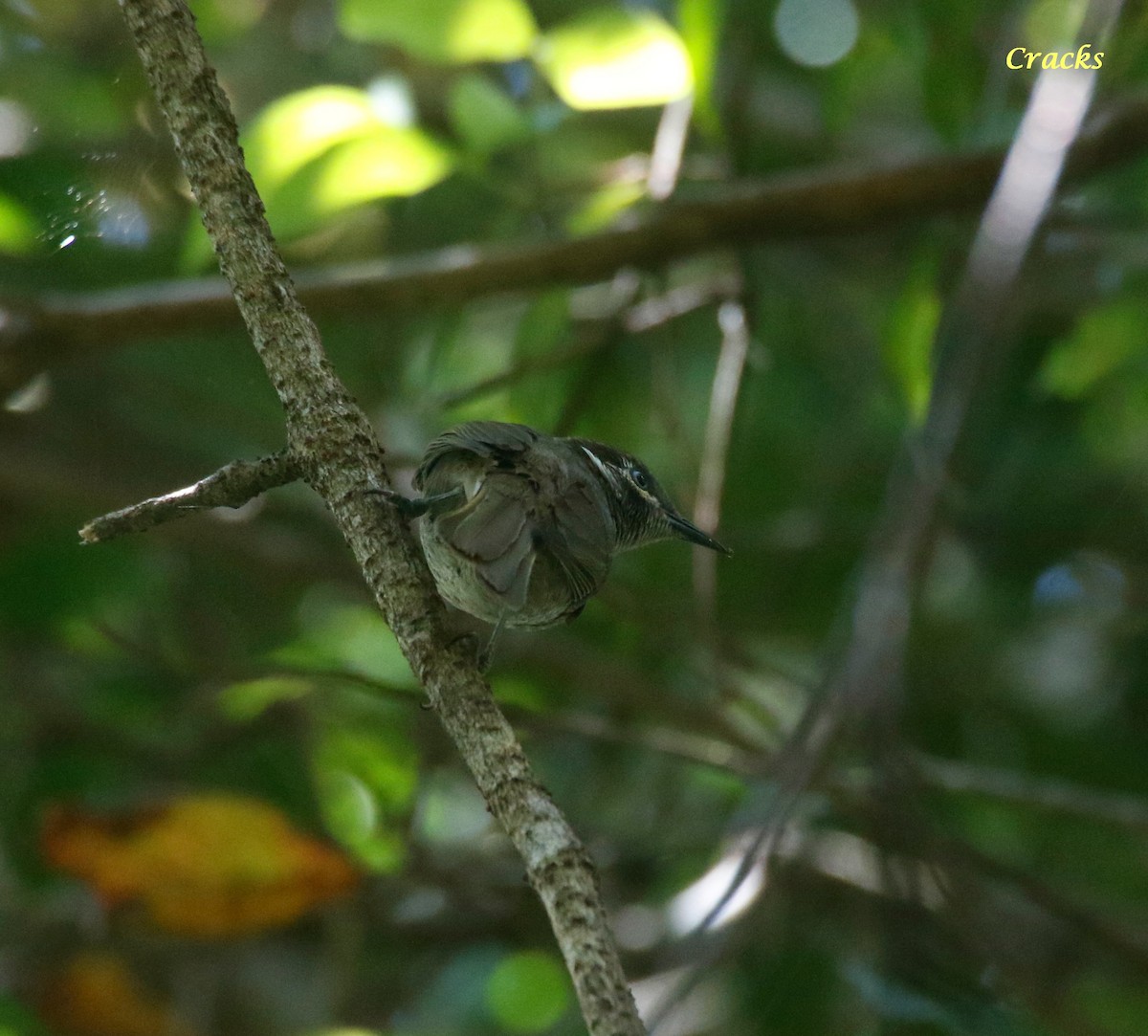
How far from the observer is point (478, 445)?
301cm

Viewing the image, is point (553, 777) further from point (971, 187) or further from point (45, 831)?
point (971, 187)

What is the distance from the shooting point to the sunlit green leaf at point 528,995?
385cm

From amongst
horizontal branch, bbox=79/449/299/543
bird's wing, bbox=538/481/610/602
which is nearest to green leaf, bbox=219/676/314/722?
bird's wing, bbox=538/481/610/602

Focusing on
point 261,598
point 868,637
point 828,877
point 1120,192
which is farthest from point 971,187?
point 261,598

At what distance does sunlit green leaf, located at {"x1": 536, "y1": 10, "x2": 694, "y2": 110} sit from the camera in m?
3.70

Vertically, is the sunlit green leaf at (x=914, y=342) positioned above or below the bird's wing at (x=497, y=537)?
above

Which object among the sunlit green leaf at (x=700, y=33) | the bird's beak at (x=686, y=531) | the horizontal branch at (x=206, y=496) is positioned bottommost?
the horizontal branch at (x=206, y=496)

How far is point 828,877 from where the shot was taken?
4.74m

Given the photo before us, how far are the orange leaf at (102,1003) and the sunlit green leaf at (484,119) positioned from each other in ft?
10.8

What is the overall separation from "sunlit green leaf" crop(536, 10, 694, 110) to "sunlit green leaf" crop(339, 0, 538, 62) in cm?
12

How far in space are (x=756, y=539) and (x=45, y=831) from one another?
3024mm

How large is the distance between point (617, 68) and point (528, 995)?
2801mm

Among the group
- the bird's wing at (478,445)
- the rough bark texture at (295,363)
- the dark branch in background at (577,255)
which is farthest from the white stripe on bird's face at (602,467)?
the rough bark texture at (295,363)

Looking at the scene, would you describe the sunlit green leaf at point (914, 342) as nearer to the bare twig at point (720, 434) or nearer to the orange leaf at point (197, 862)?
the bare twig at point (720, 434)
